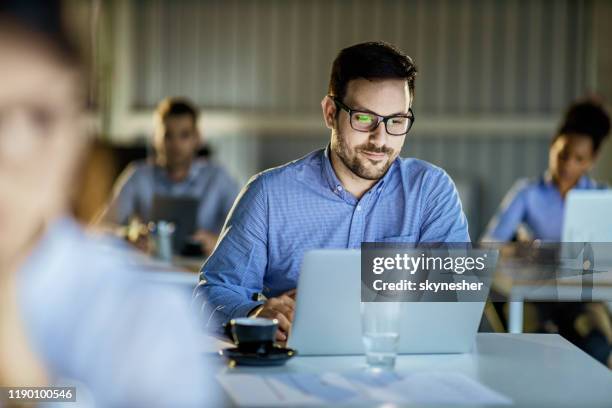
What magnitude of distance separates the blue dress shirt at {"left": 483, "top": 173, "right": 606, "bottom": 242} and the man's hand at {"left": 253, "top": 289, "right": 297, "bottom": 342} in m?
2.38

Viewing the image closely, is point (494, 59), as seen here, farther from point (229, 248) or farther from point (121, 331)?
point (121, 331)

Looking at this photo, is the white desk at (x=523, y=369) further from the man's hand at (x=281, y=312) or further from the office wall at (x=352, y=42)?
the office wall at (x=352, y=42)

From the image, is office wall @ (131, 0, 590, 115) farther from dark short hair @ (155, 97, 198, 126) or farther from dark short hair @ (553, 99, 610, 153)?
dark short hair @ (553, 99, 610, 153)

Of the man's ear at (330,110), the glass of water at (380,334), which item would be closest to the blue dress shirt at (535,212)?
the man's ear at (330,110)

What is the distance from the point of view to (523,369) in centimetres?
157

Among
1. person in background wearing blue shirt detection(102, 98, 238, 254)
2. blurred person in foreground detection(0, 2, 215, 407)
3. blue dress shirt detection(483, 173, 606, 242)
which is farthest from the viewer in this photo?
person in background wearing blue shirt detection(102, 98, 238, 254)

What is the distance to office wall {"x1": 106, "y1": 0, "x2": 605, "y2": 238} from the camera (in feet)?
19.2

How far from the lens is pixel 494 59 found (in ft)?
19.3

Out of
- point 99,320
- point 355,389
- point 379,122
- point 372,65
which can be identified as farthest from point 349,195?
point 99,320

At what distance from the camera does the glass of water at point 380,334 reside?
151 cm

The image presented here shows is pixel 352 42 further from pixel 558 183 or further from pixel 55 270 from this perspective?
pixel 55 270

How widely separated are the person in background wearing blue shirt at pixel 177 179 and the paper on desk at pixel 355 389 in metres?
2.79

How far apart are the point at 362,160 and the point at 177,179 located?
215 cm

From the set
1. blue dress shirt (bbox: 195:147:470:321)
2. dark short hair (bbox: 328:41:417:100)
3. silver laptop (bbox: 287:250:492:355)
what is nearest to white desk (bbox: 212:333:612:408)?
silver laptop (bbox: 287:250:492:355)
